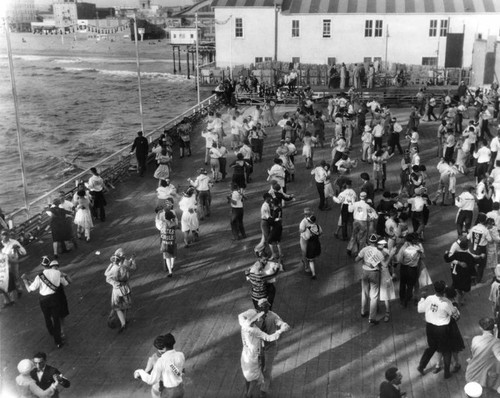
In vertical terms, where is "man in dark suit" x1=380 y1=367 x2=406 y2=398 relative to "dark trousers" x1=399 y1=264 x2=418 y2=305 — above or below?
above

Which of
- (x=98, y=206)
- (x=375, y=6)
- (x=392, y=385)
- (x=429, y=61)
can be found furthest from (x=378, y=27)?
(x=392, y=385)

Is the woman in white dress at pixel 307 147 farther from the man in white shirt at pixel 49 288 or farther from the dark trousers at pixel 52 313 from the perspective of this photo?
the dark trousers at pixel 52 313

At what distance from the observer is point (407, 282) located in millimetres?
12164

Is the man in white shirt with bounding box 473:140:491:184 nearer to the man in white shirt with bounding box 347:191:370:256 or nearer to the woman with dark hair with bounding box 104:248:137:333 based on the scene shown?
the man in white shirt with bounding box 347:191:370:256

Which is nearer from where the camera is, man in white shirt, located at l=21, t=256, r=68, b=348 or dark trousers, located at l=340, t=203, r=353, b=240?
man in white shirt, located at l=21, t=256, r=68, b=348

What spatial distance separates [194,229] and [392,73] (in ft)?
106

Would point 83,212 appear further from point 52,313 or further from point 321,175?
point 321,175

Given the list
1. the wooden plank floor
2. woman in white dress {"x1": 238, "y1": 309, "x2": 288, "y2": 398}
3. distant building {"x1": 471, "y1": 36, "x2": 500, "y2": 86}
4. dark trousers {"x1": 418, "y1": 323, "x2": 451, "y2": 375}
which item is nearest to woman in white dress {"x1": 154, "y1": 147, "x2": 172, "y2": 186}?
the wooden plank floor

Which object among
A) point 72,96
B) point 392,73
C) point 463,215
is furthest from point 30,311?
point 72,96

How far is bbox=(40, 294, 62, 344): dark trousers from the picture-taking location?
10.9 m

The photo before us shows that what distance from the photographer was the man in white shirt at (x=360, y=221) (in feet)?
46.4

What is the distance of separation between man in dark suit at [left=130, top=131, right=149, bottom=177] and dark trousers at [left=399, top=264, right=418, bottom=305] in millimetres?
12363

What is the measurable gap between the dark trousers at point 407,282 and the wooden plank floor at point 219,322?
0.29 m

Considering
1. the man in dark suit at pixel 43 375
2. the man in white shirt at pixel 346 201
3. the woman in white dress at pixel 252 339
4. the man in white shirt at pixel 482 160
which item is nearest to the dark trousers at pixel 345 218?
the man in white shirt at pixel 346 201
